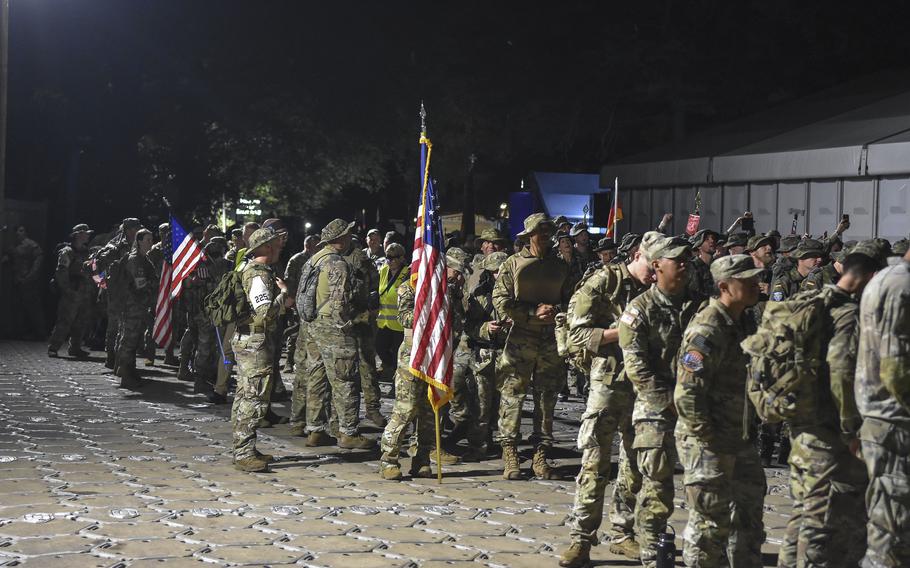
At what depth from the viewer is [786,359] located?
6426 millimetres

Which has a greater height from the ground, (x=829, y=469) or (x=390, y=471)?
(x=829, y=469)

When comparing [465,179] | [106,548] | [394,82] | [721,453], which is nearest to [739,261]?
[721,453]

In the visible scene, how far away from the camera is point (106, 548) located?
7.89m

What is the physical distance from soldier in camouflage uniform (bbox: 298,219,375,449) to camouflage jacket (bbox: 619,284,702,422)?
468cm

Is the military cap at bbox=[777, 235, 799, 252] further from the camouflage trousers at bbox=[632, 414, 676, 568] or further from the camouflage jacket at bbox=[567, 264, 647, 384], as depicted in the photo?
the camouflage trousers at bbox=[632, 414, 676, 568]

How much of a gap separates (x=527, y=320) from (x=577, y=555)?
137 inches

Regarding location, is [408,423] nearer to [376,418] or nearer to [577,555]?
[376,418]

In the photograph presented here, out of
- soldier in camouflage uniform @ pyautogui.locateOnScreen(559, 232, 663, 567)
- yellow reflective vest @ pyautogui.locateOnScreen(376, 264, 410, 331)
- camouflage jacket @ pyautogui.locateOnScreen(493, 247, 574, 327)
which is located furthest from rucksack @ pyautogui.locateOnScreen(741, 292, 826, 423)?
yellow reflective vest @ pyautogui.locateOnScreen(376, 264, 410, 331)

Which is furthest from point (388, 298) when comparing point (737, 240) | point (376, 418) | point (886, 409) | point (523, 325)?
point (886, 409)

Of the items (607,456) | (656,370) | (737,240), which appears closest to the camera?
(656,370)

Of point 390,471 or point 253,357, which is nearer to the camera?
point 390,471

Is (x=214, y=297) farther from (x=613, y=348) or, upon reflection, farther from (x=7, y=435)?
(x=613, y=348)

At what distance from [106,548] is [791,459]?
14.5ft

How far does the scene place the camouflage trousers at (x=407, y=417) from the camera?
10430 millimetres
